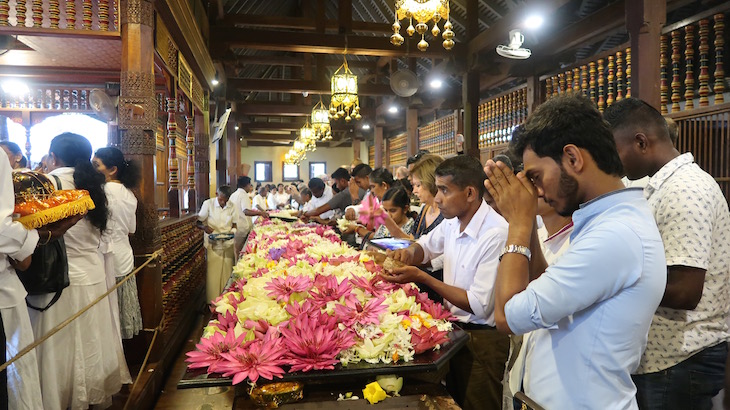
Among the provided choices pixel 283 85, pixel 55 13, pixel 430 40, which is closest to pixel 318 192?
pixel 430 40

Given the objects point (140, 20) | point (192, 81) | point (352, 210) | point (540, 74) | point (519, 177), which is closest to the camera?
point (519, 177)

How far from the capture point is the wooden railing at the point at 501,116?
7.62m

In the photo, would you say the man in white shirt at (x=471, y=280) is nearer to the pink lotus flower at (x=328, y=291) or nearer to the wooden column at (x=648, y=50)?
the pink lotus flower at (x=328, y=291)

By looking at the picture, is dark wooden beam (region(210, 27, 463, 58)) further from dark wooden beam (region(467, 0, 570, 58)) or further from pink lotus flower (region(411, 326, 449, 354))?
pink lotus flower (region(411, 326, 449, 354))

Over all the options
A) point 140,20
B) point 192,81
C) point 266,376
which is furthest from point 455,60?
point 266,376

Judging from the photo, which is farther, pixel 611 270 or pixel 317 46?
pixel 317 46

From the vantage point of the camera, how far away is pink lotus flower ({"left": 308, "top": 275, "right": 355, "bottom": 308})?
5.91 feet

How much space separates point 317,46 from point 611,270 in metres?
7.16

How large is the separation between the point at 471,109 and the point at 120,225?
6.08 metres

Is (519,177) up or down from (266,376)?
up

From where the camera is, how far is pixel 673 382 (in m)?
1.58

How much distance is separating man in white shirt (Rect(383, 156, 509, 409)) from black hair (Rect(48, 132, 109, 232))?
Answer: 2018 millimetres

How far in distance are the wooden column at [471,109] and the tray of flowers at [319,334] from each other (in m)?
6.25

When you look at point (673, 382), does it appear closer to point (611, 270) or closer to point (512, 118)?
point (611, 270)
